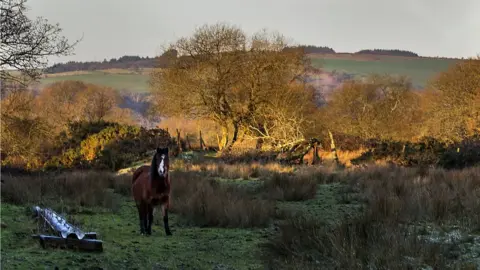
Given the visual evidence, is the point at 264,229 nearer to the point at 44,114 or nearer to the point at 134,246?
the point at 134,246

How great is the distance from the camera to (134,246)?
245 inches

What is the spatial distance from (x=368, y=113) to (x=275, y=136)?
15.2m

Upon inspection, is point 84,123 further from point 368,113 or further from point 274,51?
point 368,113

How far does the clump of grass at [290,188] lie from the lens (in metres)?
11.2

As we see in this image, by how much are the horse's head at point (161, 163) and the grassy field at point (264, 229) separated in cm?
99

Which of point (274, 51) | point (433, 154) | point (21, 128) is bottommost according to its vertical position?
point (433, 154)

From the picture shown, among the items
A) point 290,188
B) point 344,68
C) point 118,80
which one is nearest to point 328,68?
point 344,68

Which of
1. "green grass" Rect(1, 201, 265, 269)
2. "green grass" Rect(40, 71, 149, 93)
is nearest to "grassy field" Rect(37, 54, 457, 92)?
"green grass" Rect(40, 71, 149, 93)

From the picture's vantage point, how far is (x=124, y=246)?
6109 mm

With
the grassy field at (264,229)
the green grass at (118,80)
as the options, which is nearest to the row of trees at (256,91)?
the grassy field at (264,229)

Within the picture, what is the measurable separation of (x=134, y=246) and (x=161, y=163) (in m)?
1.36

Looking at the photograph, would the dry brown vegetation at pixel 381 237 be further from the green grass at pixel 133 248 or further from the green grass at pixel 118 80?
the green grass at pixel 118 80

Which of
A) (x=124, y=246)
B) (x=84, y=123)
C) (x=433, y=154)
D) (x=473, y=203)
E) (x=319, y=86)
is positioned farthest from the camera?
(x=319, y=86)

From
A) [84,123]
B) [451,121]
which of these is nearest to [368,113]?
[451,121]
